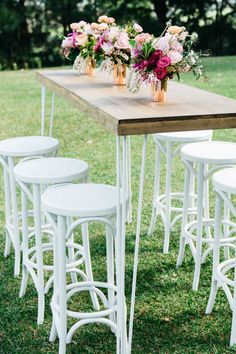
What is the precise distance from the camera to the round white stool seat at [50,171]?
128 inches

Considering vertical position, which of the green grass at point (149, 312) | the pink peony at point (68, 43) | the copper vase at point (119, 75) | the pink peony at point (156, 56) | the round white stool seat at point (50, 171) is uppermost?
the pink peony at point (156, 56)

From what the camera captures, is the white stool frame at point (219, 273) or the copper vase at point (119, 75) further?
the copper vase at point (119, 75)

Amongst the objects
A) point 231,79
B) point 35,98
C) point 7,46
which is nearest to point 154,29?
point 7,46

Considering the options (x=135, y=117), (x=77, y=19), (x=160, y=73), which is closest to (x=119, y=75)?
(x=160, y=73)

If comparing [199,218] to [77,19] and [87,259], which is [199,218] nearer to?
[87,259]

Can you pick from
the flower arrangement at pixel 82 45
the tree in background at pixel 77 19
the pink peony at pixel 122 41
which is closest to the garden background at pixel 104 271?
the tree in background at pixel 77 19

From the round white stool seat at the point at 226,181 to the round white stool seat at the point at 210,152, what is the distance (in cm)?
25

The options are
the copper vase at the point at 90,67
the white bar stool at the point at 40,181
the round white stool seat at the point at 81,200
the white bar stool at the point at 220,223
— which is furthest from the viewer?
the copper vase at the point at 90,67

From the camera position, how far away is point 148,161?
6.59 meters

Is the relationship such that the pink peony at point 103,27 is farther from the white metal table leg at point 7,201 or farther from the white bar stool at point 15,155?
the white metal table leg at point 7,201

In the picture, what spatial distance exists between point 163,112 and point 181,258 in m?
1.46

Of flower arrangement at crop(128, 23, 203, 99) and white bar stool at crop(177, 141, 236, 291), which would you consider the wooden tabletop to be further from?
white bar stool at crop(177, 141, 236, 291)

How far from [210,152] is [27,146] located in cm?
109

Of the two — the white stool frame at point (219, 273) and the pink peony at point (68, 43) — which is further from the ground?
the pink peony at point (68, 43)
